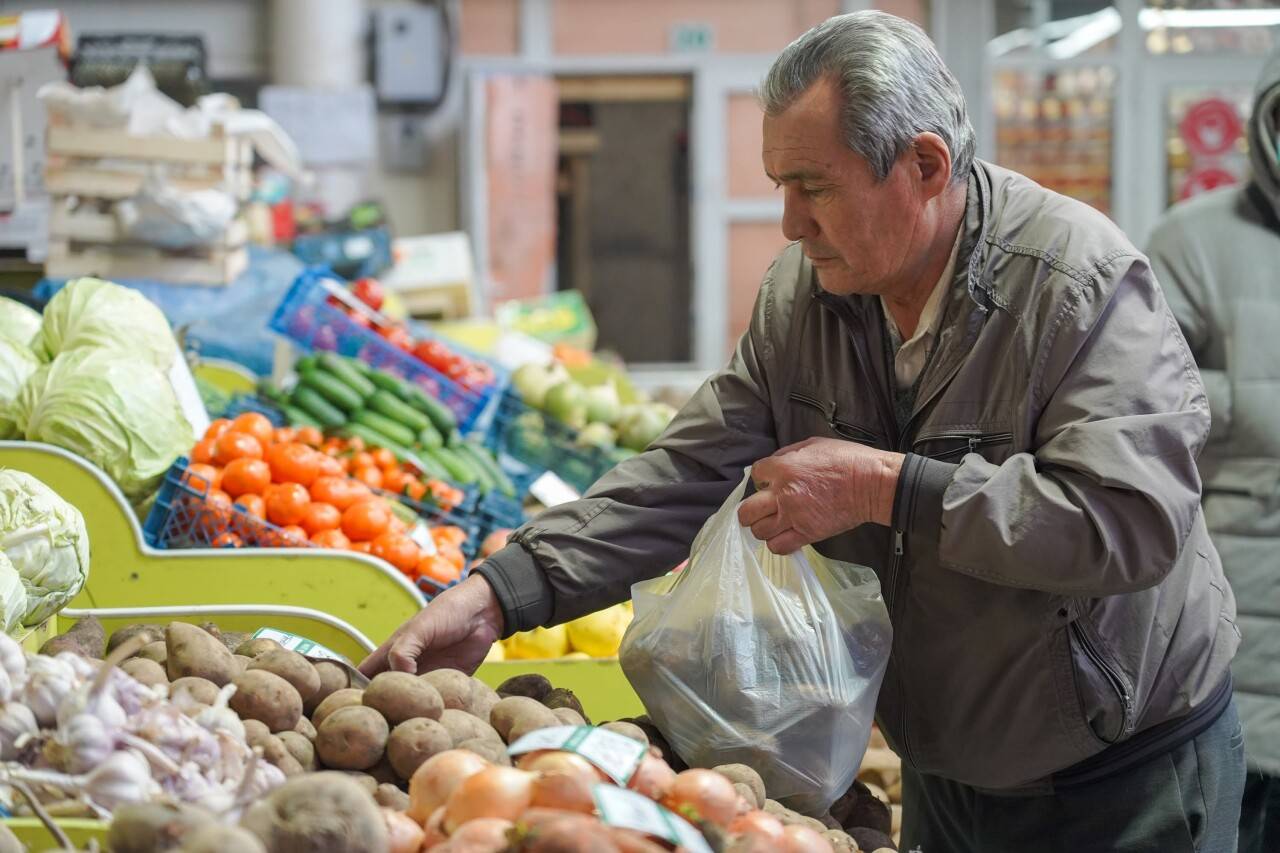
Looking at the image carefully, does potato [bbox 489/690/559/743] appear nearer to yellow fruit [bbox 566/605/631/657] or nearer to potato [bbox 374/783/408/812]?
potato [bbox 374/783/408/812]

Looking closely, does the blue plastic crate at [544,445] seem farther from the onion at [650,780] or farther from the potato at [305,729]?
the onion at [650,780]

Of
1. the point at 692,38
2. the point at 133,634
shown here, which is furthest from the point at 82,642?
the point at 692,38

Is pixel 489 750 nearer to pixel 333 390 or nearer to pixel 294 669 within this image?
pixel 294 669

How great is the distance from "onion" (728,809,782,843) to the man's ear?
881mm

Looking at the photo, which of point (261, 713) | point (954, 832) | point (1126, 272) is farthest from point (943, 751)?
point (261, 713)

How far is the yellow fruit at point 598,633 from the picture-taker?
3283 millimetres

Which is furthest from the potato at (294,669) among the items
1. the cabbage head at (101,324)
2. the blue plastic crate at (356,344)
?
the blue plastic crate at (356,344)

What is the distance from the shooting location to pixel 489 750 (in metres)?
1.63

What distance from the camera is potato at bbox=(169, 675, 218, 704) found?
1653 mm

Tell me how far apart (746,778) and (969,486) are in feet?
1.52

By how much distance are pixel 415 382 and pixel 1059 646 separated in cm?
300

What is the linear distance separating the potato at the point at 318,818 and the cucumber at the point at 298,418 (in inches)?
109

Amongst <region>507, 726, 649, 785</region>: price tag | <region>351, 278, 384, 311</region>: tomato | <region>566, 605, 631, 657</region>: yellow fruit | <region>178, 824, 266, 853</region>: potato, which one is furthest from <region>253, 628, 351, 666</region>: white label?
<region>351, 278, 384, 311</region>: tomato

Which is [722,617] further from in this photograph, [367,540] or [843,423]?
[367,540]
